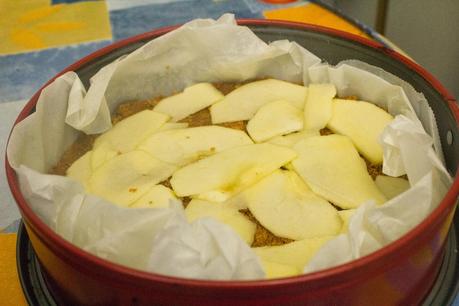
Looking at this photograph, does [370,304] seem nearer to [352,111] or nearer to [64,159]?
[352,111]

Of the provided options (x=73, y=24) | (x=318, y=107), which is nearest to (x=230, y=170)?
(x=318, y=107)

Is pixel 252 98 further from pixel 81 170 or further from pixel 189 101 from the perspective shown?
pixel 81 170

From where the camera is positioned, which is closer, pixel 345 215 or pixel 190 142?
pixel 345 215

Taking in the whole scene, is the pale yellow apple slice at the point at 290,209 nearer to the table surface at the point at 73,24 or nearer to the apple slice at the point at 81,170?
the apple slice at the point at 81,170

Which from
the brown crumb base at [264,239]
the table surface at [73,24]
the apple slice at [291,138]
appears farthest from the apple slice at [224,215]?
the table surface at [73,24]

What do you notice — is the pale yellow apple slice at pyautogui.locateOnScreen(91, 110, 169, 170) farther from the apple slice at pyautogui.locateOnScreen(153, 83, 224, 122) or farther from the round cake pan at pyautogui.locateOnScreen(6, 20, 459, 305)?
the round cake pan at pyautogui.locateOnScreen(6, 20, 459, 305)

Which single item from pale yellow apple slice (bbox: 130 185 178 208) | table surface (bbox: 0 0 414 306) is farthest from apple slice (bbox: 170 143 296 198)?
table surface (bbox: 0 0 414 306)

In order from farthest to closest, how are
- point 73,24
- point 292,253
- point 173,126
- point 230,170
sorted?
point 73,24 → point 173,126 → point 230,170 → point 292,253
